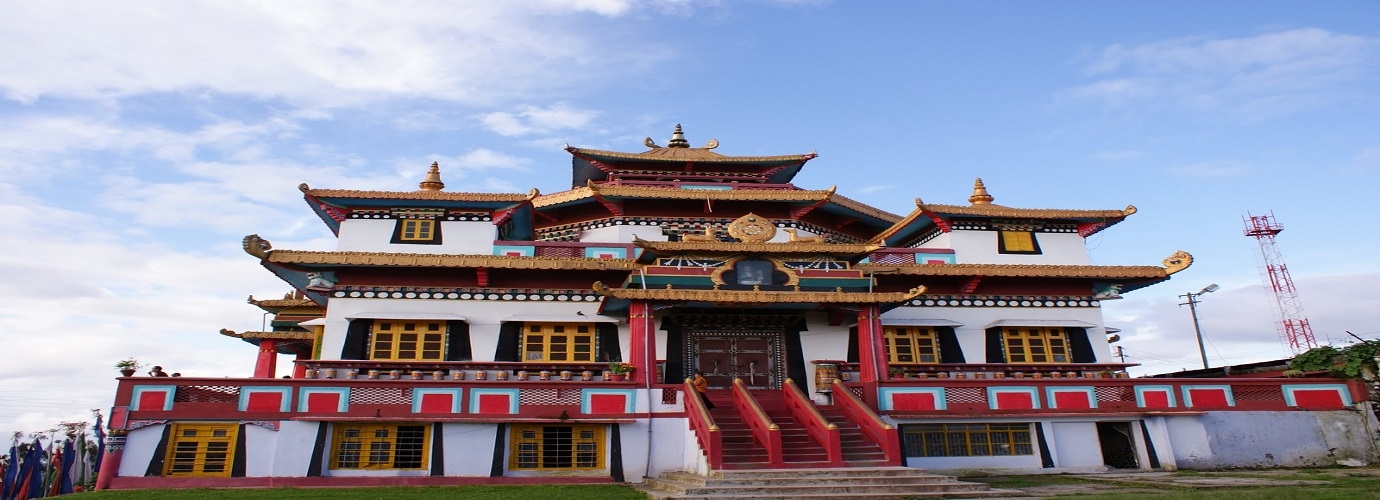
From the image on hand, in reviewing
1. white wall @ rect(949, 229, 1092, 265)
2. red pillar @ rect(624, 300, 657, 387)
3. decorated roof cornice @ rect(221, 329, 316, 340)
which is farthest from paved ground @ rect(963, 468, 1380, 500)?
decorated roof cornice @ rect(221, 329, 316, 340)

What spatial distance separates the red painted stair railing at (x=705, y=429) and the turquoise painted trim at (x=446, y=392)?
487 cm

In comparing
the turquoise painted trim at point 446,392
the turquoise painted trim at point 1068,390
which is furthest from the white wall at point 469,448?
the turquoise painted trim at point 1068,390

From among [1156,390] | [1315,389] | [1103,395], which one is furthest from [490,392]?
[1315,389]

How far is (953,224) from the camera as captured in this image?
2448cm

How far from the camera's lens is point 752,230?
20.1 m

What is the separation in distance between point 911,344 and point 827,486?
32.8 ft

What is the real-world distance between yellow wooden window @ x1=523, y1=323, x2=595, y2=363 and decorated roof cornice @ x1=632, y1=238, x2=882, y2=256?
9.76 feet

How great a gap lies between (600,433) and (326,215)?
11517 millimetres

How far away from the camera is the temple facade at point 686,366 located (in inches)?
655

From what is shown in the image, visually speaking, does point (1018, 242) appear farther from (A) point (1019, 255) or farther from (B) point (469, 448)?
(B) point (469, 448)

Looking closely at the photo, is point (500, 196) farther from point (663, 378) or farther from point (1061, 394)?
point (1061, 394)

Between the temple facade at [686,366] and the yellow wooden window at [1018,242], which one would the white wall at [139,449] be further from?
the yellow wooden window at [1018,242]

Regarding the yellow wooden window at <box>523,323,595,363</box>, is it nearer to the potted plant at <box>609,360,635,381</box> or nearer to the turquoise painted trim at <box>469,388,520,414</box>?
the potted plant at <box>609,360,635,381</box>

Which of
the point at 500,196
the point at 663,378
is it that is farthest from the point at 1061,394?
the point at 500,196
